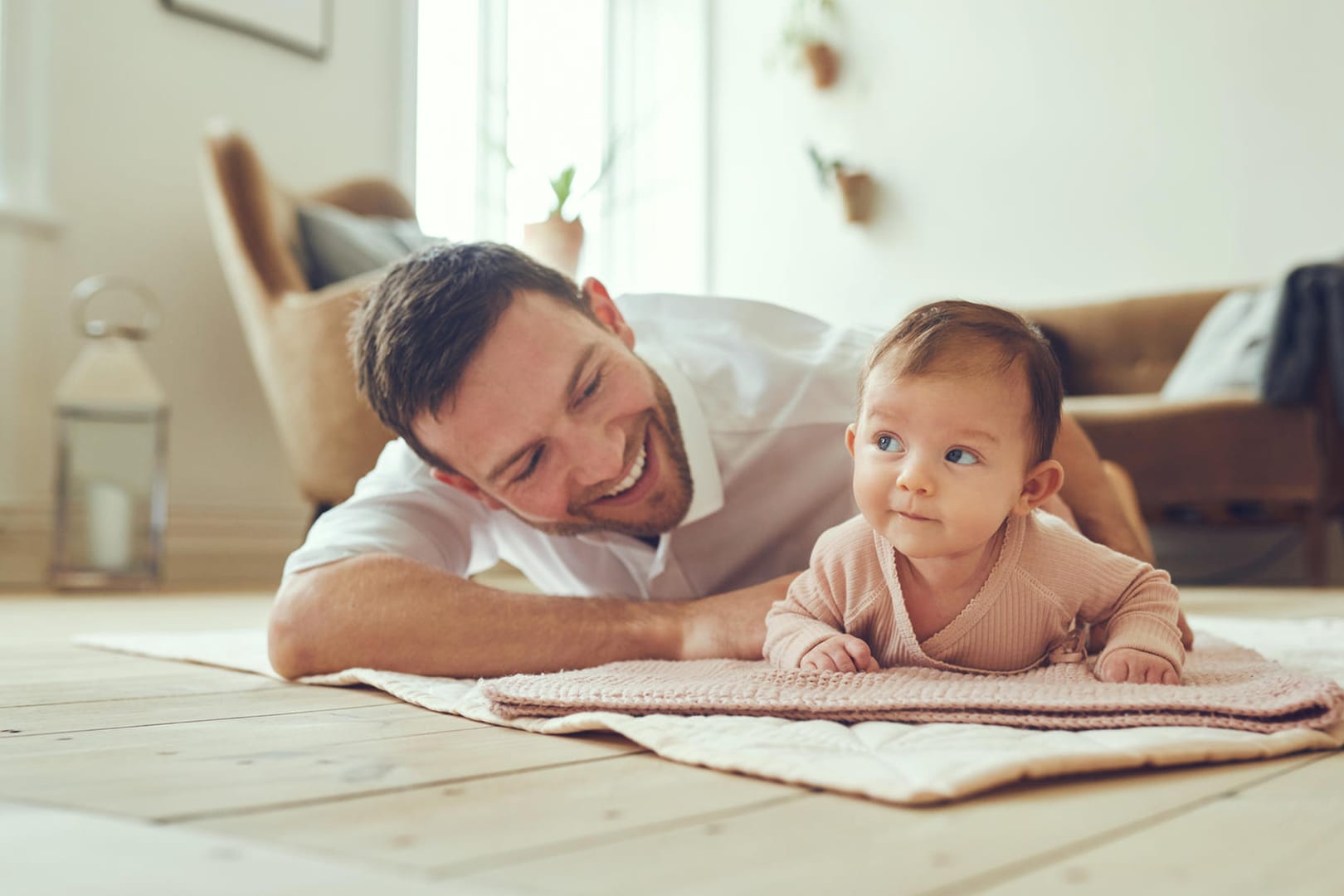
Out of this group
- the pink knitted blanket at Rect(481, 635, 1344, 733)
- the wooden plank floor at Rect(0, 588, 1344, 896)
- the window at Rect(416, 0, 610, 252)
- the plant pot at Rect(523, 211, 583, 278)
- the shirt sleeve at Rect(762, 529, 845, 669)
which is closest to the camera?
the wooden plank floor at Rect(0, 588, 1344, 896)

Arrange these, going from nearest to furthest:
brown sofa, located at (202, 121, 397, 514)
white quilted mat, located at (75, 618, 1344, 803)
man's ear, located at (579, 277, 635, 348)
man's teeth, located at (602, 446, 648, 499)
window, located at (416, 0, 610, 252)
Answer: white quilted mat, located at (75, 618, 1344, 803) → man's teeth, located at (602, 446, 648, 499) → man's ear, located at (579, 277, 635, 348) → brown sofa, located at (202, 121, 397, 514) → window, located at (416, 0, 610, 252)

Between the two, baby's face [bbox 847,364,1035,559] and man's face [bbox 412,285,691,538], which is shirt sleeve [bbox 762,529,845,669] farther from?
man's face [bbox 412,285,691,538]

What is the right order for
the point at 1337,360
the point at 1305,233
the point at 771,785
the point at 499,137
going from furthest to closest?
the point at 499,137
the point at 1305,233
the point at 1337,360
the point at 771,785

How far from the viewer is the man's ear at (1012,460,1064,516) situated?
3.52 ft

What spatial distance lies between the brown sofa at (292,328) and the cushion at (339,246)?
43 mm

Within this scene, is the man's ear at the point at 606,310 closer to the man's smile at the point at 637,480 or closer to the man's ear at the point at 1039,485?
the man's smile at the point at 637,480

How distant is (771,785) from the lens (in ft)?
2.51

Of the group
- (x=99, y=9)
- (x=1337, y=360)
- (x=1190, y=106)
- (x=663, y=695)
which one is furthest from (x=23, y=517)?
(x=1190, y=106)

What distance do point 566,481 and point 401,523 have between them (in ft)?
0.79

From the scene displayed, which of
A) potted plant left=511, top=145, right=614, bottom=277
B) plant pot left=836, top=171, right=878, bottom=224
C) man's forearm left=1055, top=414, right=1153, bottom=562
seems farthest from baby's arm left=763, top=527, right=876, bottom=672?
plant pot left=836, top=171, right=878, bottom=224

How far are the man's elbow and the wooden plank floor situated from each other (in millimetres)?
290

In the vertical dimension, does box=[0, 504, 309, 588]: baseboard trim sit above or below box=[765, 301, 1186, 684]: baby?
below

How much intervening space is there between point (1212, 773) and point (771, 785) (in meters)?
0.28

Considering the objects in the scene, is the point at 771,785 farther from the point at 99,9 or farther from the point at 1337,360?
the point at 99,9
